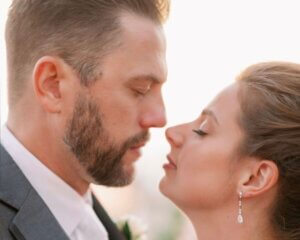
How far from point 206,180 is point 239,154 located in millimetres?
173

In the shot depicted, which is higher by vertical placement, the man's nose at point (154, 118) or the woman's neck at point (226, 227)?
the man's nose at point (154, 118)

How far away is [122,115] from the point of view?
276 cm

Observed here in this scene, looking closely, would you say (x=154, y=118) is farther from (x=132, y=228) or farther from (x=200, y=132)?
(x=132, y=228)

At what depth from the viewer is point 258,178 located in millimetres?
2496

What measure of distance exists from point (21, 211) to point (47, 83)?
58 cm

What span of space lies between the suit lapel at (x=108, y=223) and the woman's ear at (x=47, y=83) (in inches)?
27.3

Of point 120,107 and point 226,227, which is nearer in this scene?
point 226,227

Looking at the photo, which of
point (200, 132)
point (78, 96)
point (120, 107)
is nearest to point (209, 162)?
point (200, 132)

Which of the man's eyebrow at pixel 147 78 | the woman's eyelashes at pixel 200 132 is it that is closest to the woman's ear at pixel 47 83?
the man's eyebrow at pixel 147 78

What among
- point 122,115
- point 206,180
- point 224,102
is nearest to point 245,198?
point 206,180

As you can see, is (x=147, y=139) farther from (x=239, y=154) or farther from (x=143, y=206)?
(x=143, y=206)

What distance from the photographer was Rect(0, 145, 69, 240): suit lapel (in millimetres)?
2416

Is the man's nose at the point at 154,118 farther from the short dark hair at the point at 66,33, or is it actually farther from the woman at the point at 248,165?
the short dark hair at the point at 66,33

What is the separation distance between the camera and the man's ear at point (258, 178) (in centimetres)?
246
